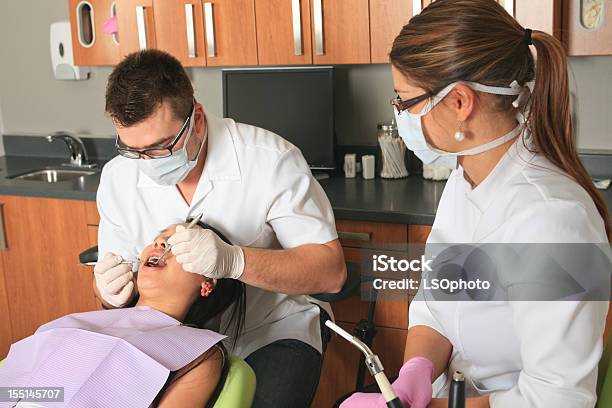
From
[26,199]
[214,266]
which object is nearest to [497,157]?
[214,266]

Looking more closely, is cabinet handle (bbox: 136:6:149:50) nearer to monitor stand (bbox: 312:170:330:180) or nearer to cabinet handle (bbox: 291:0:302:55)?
cabinet handle (bbox: 291:0:302:55)

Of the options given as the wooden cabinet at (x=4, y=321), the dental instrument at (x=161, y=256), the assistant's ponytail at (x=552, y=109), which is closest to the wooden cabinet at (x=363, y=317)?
the dental instrument at (x=161, y=256)

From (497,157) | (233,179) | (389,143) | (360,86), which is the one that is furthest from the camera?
(360,86)

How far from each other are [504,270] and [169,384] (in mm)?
747

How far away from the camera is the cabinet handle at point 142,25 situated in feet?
9.46

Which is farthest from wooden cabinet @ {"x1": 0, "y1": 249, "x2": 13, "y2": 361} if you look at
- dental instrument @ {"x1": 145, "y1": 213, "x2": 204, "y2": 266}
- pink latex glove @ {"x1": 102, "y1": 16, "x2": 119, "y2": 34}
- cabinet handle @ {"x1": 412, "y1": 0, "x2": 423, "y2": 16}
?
cabinet handle @ {"x1": 412, "y1": 0, "x2": 423, "y2": 16}

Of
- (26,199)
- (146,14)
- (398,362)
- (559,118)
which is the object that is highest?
(146,14)

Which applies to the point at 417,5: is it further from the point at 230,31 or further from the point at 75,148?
the point at 75,148

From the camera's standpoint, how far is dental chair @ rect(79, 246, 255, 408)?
1.53 m

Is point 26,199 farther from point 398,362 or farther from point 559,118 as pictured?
point 559,118

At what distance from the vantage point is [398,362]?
8.21ft

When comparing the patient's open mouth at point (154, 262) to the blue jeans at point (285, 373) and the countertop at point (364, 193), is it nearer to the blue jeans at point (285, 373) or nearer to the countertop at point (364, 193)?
the blue jeans at point (285, 373)

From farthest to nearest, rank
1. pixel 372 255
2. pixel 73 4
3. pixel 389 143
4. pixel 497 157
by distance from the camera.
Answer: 1. pixel 73 4
2. pixel 389 143
3. pixel 372 255
4. pixel 497 157

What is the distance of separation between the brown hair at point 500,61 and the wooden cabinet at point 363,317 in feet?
3.30
